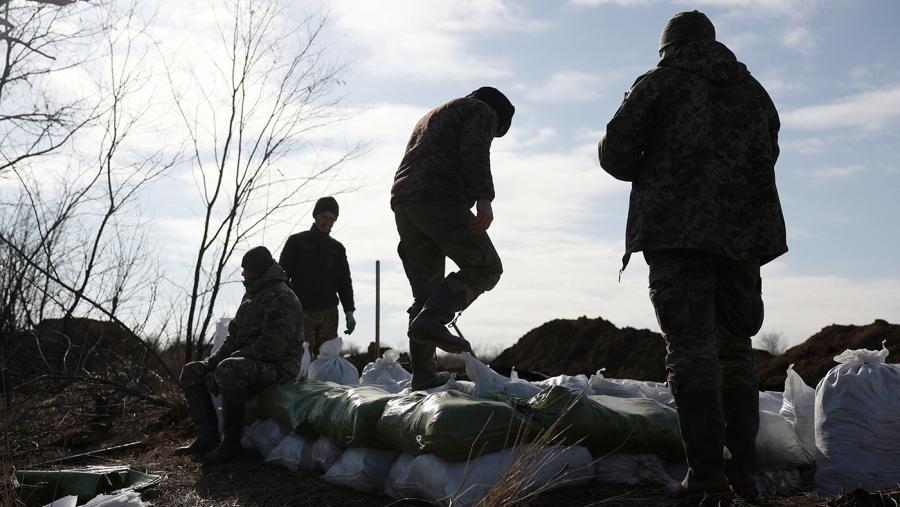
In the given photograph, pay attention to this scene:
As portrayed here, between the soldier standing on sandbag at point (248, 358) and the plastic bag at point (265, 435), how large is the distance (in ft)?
0.33

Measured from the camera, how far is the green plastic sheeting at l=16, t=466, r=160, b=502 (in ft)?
14.6

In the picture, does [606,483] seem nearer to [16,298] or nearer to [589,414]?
[589,414]

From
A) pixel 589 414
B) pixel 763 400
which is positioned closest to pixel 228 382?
pixel 589 414

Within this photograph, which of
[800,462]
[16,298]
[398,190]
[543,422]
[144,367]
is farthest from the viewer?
[16,298]

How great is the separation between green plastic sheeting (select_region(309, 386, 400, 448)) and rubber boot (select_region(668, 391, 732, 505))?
1.40 m

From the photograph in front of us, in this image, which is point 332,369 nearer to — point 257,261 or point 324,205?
point 257,261

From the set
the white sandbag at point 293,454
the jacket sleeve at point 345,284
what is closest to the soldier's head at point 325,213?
the jacket sleeve at point 345,284

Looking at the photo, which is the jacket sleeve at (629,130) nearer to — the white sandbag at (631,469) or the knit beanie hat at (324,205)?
the white sandbag at (631,469)

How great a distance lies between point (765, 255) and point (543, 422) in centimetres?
98

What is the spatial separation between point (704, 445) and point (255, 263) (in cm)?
322

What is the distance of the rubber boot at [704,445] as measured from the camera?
3.13 m

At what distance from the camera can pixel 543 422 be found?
356 cm

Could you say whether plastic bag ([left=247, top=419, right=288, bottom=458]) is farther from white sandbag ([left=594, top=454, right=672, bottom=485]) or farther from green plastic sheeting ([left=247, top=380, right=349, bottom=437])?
white sandbag ([left=594, top=454, right=672, bottom=485])

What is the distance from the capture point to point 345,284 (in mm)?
7824
